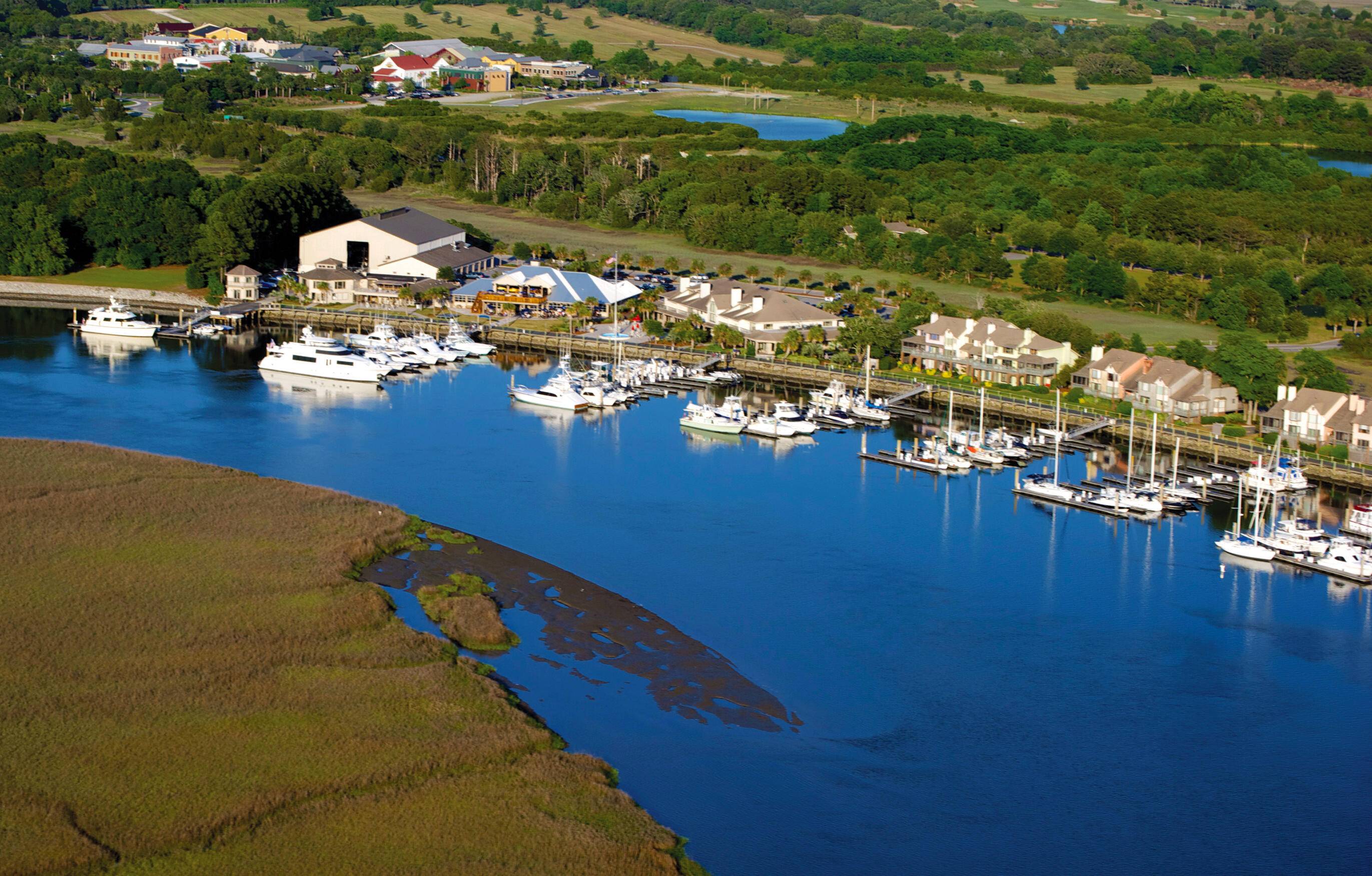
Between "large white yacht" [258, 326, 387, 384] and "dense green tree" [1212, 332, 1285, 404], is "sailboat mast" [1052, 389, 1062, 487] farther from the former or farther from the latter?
"large white yacht" [258, 326, 387, 384]

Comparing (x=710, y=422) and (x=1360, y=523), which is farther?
(x=710, y=422)

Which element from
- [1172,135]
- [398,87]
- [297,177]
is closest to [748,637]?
[297,177]

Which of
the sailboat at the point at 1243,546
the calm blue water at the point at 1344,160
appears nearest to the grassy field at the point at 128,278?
the sailboat at the point at 1243,546

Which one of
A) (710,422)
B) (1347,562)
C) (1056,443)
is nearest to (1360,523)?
(1347,562)

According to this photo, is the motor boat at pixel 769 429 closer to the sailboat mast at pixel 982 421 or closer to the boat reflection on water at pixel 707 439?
Answer: the boat reflection on water at pixel 707 439

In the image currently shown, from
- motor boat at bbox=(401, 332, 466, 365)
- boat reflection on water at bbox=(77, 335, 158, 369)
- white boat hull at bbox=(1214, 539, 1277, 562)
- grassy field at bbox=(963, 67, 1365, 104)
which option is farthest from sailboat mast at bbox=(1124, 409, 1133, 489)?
grassy field at bbox=(963, 67, 1365, 104)

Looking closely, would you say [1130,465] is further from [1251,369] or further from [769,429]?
[769,429]

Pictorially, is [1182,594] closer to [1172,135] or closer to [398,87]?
[1172,135]
